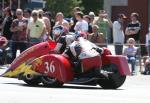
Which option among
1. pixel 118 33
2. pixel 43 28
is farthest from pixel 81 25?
pixel 118 33

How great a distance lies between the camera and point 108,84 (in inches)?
639

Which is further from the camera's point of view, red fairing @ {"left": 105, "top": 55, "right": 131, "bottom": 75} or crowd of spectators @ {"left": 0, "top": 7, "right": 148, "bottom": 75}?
crowd of spectators @ {"left": 0, "top": 7, "right": 148, "bottom": 75}

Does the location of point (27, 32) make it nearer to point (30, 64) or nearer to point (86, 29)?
point (86, 29)

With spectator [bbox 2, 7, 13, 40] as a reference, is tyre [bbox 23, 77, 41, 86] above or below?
below

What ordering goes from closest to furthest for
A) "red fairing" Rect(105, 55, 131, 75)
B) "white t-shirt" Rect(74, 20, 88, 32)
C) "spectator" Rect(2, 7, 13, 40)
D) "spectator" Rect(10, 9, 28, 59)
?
"red fairing" Rect(105, 55, 131, 75) < "white t-shirt" Rect(74, 20, 88, 32) < "spectator" Rect(10, 9, 28, 59) < "spectator" Rect(2, 7, 13, 40)

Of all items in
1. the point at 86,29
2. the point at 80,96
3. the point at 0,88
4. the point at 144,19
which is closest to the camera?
A: the point at 80,96

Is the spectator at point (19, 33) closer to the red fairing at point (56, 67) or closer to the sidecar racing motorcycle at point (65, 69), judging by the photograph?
the sidecar racing motorcycle at point (65, 69)

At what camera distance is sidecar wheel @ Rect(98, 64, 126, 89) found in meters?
16.1

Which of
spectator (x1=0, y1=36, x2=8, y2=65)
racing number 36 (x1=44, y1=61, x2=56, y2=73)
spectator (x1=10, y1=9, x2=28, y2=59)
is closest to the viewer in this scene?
racing number 36 (x1=44, y1=61, x2=56, y2=73)

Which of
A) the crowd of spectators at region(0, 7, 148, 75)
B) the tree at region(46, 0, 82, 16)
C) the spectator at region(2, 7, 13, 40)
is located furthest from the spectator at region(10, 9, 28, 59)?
the tree at region(46, 0, 82, 16)

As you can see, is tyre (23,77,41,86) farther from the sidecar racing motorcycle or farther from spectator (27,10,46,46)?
spectator (27,10,46,46)

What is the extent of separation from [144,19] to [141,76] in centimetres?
2003

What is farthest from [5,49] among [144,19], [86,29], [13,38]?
[144,19]

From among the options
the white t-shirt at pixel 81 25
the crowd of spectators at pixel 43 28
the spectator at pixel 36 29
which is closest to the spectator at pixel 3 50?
the crowd of spectators at pixel 43 28
